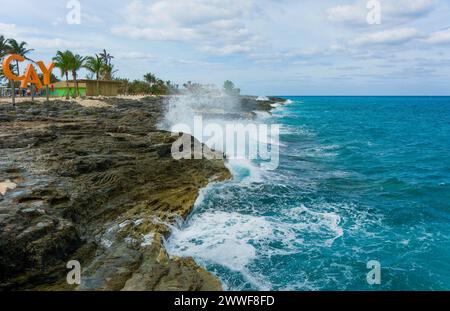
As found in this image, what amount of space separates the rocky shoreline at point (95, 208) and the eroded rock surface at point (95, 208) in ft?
0.05

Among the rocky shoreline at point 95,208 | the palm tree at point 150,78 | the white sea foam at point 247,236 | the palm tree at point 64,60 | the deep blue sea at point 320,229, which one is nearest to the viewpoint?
the rocky shoreline at point 95,208

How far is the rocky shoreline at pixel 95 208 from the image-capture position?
542 centimetres

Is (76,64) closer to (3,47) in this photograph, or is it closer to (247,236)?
(3,47)

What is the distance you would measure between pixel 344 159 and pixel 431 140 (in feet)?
50.3

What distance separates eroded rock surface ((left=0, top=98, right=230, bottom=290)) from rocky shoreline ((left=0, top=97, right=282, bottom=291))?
0.05 ft

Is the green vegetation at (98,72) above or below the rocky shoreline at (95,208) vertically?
above

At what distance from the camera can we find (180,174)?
11.4 m

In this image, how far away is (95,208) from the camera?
788 cm

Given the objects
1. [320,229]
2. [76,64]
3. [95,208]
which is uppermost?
[76,64]

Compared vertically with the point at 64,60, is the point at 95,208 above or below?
below

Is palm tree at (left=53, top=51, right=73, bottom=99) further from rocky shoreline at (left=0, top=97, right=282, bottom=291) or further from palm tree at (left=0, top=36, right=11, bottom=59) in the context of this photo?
rocky shoreline at (left=0, top=97, right=282, bottom=291)

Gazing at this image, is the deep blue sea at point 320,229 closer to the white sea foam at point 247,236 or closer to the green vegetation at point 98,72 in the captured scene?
the white sea foam at point 247,236

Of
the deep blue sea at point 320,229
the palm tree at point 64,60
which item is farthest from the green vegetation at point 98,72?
the deep blue sea at point 320,229

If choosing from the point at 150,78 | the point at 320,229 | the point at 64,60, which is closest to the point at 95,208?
the point at 320,229
